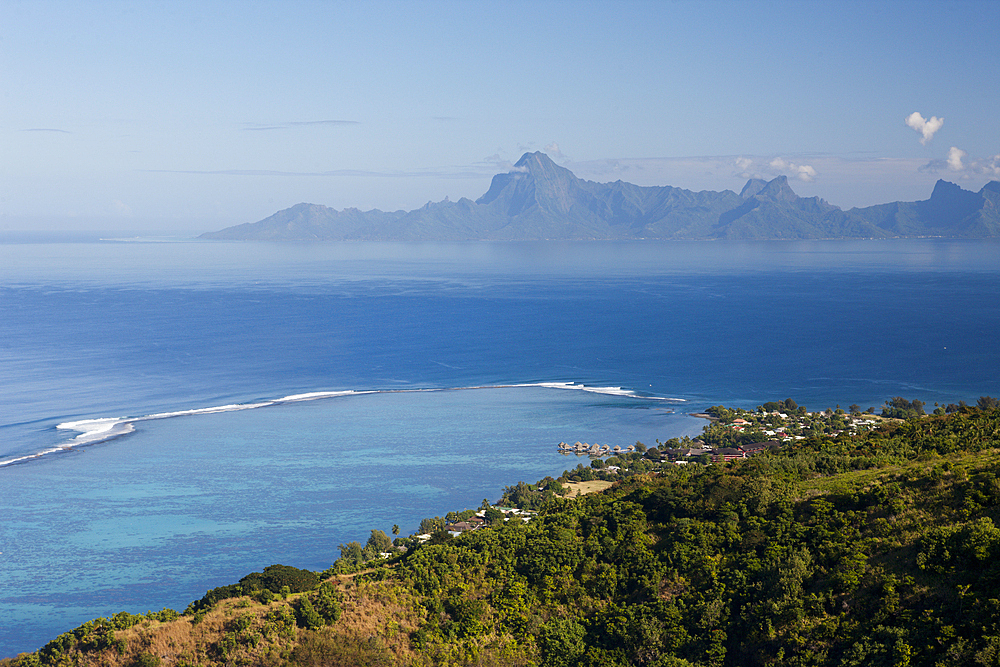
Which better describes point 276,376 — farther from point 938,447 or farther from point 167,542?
point 938,447

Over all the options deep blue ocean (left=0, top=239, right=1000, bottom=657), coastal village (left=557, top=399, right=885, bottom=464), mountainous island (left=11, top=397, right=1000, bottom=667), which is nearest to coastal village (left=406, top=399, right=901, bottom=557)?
coastal village (left=557, top=399, right=885, bottom=464)

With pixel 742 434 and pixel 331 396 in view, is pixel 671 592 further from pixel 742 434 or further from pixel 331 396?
pixel 331 396

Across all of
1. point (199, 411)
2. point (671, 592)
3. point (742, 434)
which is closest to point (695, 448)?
point (742, 434)

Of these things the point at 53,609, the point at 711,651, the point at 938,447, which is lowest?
the point at 53,609

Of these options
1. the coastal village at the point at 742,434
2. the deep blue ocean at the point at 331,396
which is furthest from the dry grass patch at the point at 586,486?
the deep blue ocean at the point at 331,396

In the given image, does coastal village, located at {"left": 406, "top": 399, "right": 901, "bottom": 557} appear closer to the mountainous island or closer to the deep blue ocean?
the deep blue ocean

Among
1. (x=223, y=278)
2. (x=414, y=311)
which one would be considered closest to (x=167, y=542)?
(x=414, y=311)

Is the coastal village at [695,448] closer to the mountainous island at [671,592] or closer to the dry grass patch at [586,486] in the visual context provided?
the dry grass patch at [586,486]
